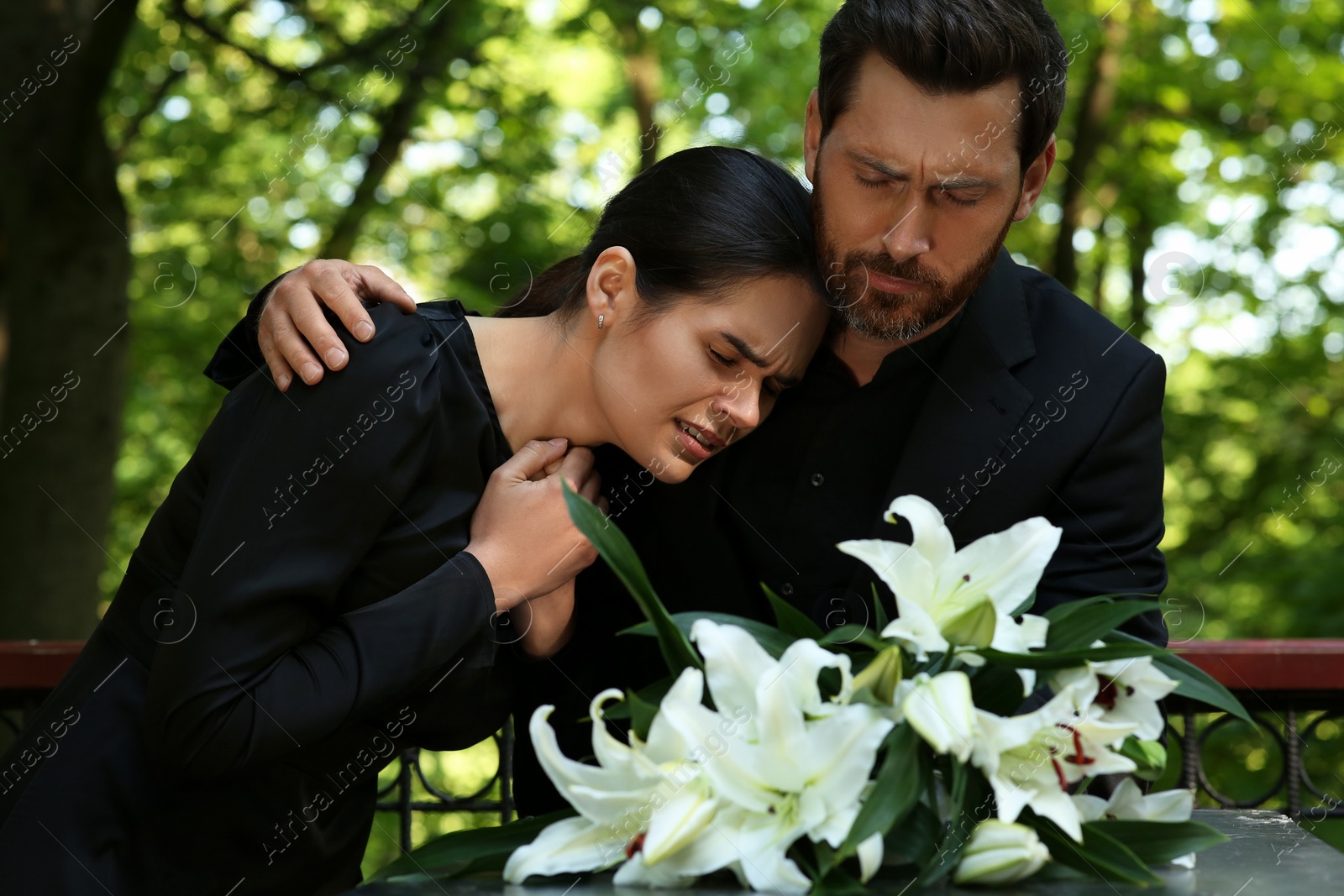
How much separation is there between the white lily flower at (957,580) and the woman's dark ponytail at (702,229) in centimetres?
88

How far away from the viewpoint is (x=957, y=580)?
54.8 inches

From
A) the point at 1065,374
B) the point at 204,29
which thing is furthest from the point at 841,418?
the point at 204,29

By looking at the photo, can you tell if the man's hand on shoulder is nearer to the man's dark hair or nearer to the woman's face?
A: the woman's face

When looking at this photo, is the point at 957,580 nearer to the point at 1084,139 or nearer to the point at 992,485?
the point at 992,485

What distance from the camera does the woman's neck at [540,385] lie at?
7.33 ft

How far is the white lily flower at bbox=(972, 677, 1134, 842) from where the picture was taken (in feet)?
4.22

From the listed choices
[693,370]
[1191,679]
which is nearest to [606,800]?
[1191,679]

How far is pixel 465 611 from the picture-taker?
1.97m

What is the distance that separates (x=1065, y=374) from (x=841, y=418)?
1.43ft

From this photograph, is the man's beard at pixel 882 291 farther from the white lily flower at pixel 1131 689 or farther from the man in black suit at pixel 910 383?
the white lily flower at pixel 1131 689

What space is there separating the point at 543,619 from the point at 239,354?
80 cm

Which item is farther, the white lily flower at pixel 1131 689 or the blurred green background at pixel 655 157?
the blurred green background at pixel 655 157

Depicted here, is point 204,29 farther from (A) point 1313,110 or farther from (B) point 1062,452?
(A) point 1313,110

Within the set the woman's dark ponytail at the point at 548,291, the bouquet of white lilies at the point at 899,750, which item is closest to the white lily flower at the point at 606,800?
the bouquet of white lilies at the point at 899,750
